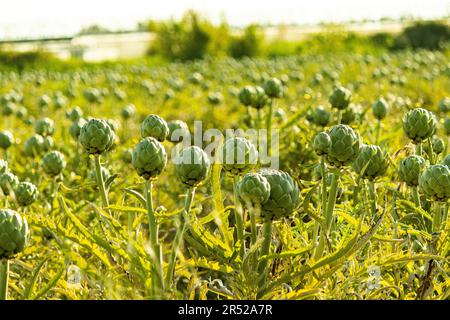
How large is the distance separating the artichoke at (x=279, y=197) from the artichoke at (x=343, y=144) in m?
0.20

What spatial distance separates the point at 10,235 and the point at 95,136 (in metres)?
0.41

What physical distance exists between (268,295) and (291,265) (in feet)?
0.53

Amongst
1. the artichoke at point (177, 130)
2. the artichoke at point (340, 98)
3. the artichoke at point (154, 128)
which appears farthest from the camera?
the artichoke at point (340, 98)

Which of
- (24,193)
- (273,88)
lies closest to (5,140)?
(24,193)

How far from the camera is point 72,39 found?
98.9 feet

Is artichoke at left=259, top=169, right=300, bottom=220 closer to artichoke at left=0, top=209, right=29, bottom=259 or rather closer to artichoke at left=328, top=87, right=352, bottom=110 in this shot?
artichoke at left=0, top=209, right=29, bottom=259

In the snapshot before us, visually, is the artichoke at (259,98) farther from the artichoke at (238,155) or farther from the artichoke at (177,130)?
the artichoke at (238,155)

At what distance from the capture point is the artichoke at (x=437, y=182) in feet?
4.39

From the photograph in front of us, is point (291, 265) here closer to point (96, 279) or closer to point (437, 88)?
point (96, 279)

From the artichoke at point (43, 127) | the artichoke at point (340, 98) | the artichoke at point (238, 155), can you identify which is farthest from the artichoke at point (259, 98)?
the artichoke at point (238, 155)

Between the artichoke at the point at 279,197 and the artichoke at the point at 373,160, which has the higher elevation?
the artichoke at the point at 279,197

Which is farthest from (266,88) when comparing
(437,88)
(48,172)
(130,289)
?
(437,88)
